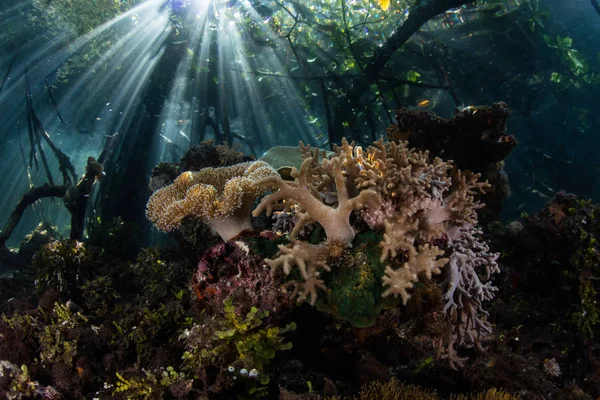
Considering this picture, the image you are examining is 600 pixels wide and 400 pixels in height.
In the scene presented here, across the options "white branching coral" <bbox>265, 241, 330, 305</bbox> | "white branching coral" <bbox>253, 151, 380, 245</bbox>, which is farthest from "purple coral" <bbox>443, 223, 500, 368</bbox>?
"white branching coral" <bbox>265, 241, 330, 305</bbox>

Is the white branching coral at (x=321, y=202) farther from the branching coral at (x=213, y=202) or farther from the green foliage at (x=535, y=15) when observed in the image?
the green foliage at (x=535, y=15)

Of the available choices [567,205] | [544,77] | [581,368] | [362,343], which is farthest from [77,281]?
[544,77]

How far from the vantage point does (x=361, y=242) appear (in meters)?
2.66

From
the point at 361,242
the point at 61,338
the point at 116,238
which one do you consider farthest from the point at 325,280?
the point at 116,238

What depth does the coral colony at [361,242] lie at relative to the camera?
235 centimetres

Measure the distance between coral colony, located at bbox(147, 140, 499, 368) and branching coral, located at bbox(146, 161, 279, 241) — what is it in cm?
1

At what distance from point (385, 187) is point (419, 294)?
93 centimetres

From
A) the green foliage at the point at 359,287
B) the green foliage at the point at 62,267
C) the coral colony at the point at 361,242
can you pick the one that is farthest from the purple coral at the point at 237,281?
the green foliage at the point at 62,267

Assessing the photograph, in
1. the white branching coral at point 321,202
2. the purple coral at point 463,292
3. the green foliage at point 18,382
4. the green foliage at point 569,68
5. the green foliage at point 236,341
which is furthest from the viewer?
the green foliage at point 569,68

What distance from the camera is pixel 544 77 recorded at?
13531 millimetres

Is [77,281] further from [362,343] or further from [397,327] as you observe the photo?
[397,327]

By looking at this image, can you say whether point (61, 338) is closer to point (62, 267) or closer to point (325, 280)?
point (62, 267)

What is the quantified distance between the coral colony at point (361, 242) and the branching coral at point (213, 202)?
0.05 ft

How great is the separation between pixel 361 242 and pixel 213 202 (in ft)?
5.19
